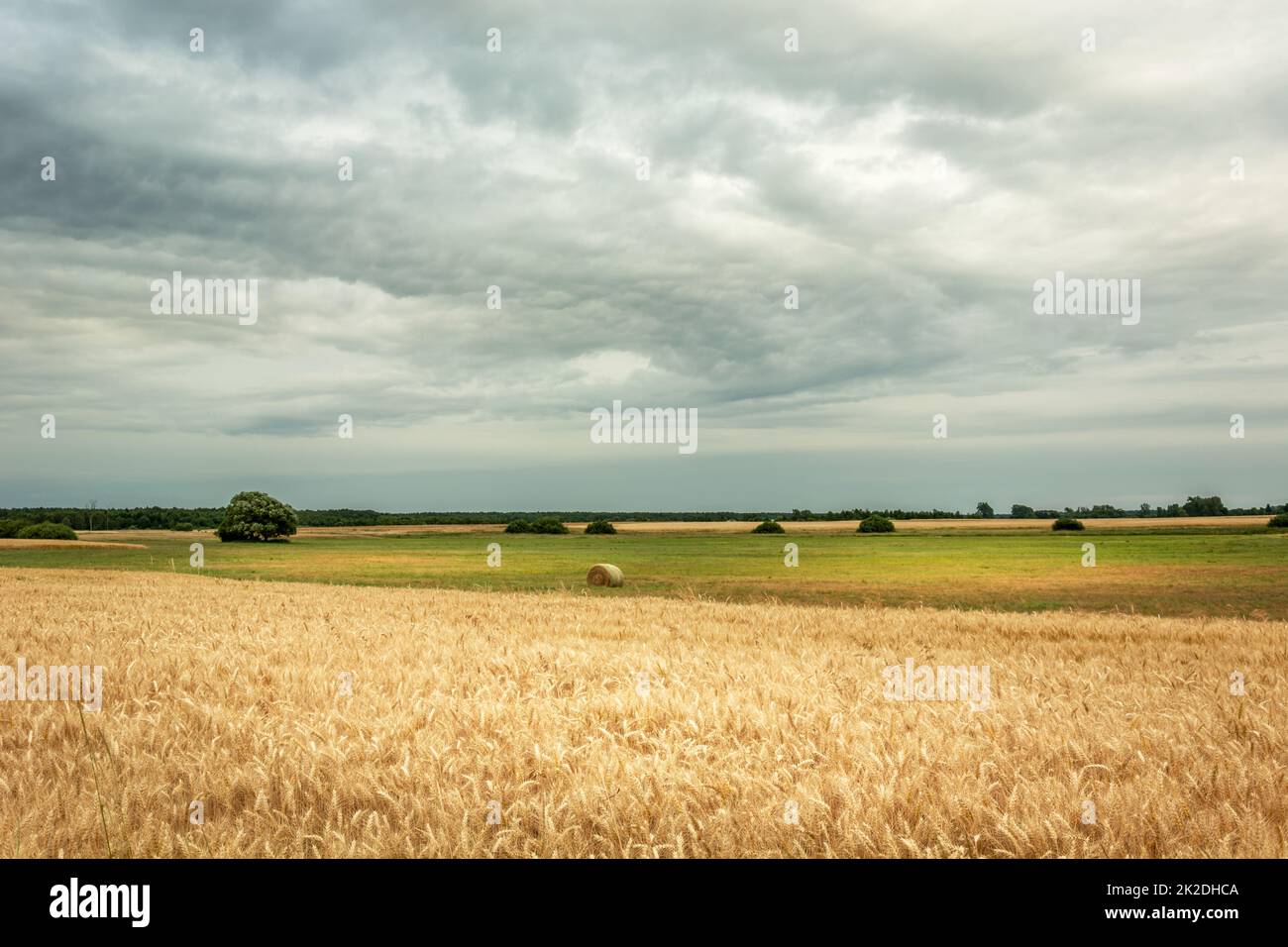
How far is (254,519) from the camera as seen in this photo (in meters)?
106

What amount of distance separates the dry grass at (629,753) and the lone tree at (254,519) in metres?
102

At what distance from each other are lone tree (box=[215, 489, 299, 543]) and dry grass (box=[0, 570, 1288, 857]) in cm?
10187

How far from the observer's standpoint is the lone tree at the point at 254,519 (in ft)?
348

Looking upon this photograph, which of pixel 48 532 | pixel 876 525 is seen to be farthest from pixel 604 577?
pixel 48 532

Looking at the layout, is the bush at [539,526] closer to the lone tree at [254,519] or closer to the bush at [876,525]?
the lone tree at [254,519]

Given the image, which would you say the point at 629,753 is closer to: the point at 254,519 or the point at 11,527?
the point at 254,519

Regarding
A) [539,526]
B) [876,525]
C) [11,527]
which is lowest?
[876,525]

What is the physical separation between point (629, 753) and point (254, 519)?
11327 centimetres

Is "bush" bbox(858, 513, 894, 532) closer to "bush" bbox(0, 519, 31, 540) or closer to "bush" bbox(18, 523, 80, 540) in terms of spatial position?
"bush" bbox(18, 523, 80, 540)

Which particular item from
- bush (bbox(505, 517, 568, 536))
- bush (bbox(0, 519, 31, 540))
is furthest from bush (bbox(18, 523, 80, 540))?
bush (bbox(505, 517, 568, 536))

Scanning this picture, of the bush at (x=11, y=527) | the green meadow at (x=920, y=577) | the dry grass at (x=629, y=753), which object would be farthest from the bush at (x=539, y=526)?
the dry grass at (x=629, y=753)
